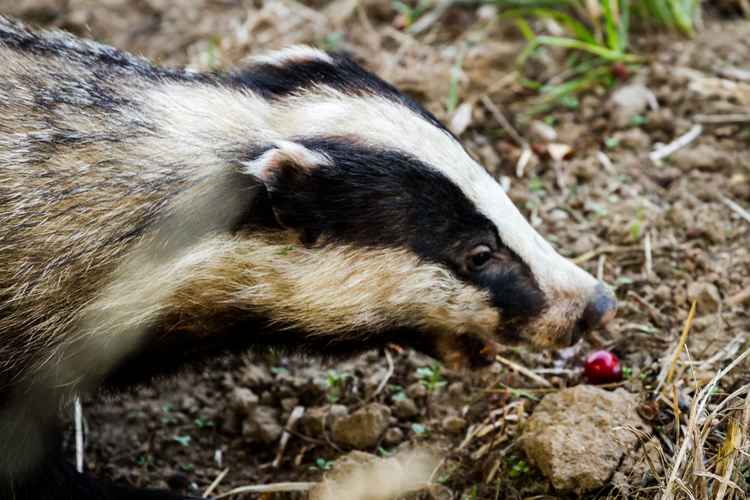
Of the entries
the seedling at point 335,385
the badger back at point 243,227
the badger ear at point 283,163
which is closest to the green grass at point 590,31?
the seedling at point 335,385

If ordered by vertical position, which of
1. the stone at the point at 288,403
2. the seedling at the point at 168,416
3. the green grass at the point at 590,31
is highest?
the green grass at the point at 590,31

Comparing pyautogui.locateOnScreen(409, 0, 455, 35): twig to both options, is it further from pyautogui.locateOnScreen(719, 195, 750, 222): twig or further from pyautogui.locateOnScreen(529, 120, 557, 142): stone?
pyautogui.locateOnScreen(719, 195, 750, 222): twig

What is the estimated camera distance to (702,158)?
177 inches

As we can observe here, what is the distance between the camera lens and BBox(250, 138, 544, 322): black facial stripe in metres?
2.75

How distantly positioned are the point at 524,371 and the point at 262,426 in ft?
3.69

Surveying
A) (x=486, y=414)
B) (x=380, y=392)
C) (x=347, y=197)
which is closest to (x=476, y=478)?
(x=486, y=414)

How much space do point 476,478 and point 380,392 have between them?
0.64m

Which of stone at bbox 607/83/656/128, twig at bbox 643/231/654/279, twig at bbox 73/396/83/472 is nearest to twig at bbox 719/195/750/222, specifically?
twig at bbox 643/231/654/279

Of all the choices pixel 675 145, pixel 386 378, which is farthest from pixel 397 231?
pixel 675 145

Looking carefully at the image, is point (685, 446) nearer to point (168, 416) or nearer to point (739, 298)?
point (739, 298)

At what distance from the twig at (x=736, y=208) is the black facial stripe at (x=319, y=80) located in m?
1.87

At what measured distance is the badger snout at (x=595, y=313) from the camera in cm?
304

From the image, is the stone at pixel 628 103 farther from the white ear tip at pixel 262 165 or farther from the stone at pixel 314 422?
the white ear tip at pixel 262 165

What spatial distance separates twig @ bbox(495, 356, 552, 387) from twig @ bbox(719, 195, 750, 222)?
51.8 inches
